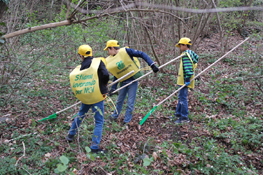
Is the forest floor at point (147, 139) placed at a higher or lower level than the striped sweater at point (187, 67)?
lower

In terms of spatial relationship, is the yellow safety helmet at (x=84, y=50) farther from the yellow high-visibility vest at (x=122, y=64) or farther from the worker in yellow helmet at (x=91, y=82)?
the yellow high-visibility vest at (x=122, y=64)

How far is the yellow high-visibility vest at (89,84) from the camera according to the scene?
357cm

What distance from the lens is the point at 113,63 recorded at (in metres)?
4.68

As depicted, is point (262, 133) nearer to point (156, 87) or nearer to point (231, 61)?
point (156, 87)

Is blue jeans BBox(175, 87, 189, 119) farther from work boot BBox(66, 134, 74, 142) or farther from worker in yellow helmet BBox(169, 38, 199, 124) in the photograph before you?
work boot BBox(66, 134, 74, 142)

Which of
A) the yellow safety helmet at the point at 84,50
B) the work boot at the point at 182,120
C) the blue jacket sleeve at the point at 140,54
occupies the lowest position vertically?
the work boot at the point at 182,120

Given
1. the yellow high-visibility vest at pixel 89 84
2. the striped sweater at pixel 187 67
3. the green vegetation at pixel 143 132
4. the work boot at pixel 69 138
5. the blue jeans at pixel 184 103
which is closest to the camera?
the green vegetation at pixel 143 132

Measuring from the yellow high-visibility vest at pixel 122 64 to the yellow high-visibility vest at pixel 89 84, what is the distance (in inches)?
40.1

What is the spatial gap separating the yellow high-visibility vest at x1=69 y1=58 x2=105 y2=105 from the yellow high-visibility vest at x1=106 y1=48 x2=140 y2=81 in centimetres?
102

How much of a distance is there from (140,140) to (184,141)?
0.99m

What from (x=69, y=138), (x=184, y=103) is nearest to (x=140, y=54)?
(x=184, y=103)

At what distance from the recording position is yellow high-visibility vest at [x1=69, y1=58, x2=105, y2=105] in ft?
11.7

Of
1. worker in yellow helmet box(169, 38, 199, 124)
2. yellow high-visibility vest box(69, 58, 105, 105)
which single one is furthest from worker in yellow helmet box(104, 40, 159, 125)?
yellow high-visibility vest box(69, 58, 105, 105)

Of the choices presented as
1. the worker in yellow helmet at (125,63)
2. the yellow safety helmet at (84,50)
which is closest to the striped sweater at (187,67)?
the worker in yellow helmet at (125,63)
